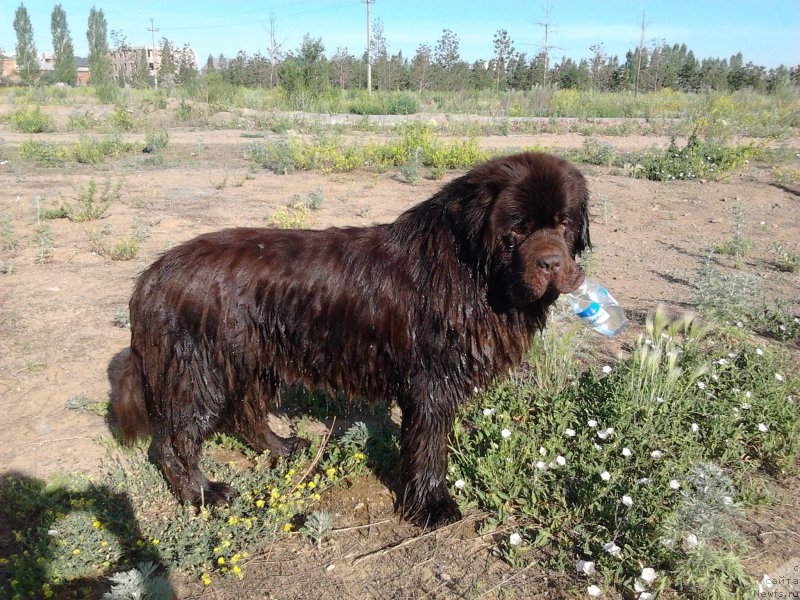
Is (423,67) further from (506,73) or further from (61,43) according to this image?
(61,43)

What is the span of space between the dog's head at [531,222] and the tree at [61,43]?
66.4 meters

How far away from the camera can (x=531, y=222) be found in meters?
2.70

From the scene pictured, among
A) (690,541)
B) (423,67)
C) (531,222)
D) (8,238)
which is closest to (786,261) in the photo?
(690,541)

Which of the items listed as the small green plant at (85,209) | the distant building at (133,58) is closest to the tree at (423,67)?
the distant building at (133,58)

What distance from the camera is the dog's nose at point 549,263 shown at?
8.48 feet

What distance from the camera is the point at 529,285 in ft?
8.77

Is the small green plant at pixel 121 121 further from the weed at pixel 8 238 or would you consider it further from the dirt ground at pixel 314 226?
the weed at pixel 8 238

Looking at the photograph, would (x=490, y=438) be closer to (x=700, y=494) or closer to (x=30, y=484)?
(x=700, y=494)

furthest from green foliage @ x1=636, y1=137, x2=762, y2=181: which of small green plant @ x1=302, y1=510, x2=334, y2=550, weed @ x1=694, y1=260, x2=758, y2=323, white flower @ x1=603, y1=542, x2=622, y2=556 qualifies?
small green plant @ x1=302, y1=510, x2=334, y2=550

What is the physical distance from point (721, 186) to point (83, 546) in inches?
487

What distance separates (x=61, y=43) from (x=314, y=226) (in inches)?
2853

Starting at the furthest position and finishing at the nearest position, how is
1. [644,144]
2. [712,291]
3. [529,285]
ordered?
[644,144], [712,291], [529,285]

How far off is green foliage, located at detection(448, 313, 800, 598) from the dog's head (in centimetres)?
112

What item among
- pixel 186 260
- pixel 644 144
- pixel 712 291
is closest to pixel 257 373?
pixel 186 260
